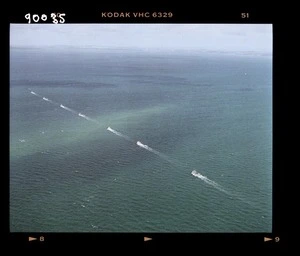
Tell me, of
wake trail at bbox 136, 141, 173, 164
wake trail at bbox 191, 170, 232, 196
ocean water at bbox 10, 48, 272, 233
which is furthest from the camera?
wake trail at bbox 136, 141, 173, 164

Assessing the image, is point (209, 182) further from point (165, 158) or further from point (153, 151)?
point (153, 151)

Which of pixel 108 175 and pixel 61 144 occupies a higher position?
pixel 61 144

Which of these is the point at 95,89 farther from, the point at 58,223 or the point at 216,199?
the point at 58,223

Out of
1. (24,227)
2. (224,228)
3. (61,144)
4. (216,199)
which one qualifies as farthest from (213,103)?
(24,227)
